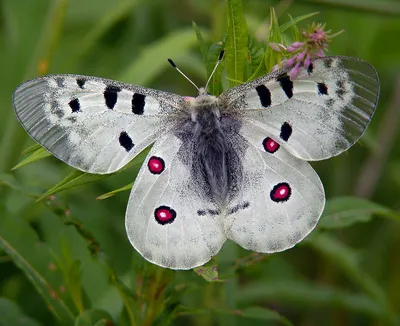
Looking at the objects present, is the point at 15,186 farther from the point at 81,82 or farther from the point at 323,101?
the point at 323,101

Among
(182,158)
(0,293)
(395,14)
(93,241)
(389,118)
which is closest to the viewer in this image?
(182,158)

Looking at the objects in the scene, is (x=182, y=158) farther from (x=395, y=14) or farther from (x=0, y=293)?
(x=395, y=14)

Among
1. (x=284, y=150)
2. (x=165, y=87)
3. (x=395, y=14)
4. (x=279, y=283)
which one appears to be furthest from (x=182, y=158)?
(x=165, y=87)

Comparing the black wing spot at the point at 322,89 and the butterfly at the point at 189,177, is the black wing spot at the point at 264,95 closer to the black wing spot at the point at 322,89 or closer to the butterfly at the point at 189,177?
the butterfly at the point at 189,177

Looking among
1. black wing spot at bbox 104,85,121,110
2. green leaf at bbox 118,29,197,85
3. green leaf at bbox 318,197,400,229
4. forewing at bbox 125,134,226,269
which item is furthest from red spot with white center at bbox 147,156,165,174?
green leaf at bbox 118,29,197,85

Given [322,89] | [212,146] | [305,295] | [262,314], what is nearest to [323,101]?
[322,89]

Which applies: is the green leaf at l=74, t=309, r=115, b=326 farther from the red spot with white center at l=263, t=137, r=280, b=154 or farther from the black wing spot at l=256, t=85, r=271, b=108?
the black wing spot at l=256, t=85, r=271, b=108
